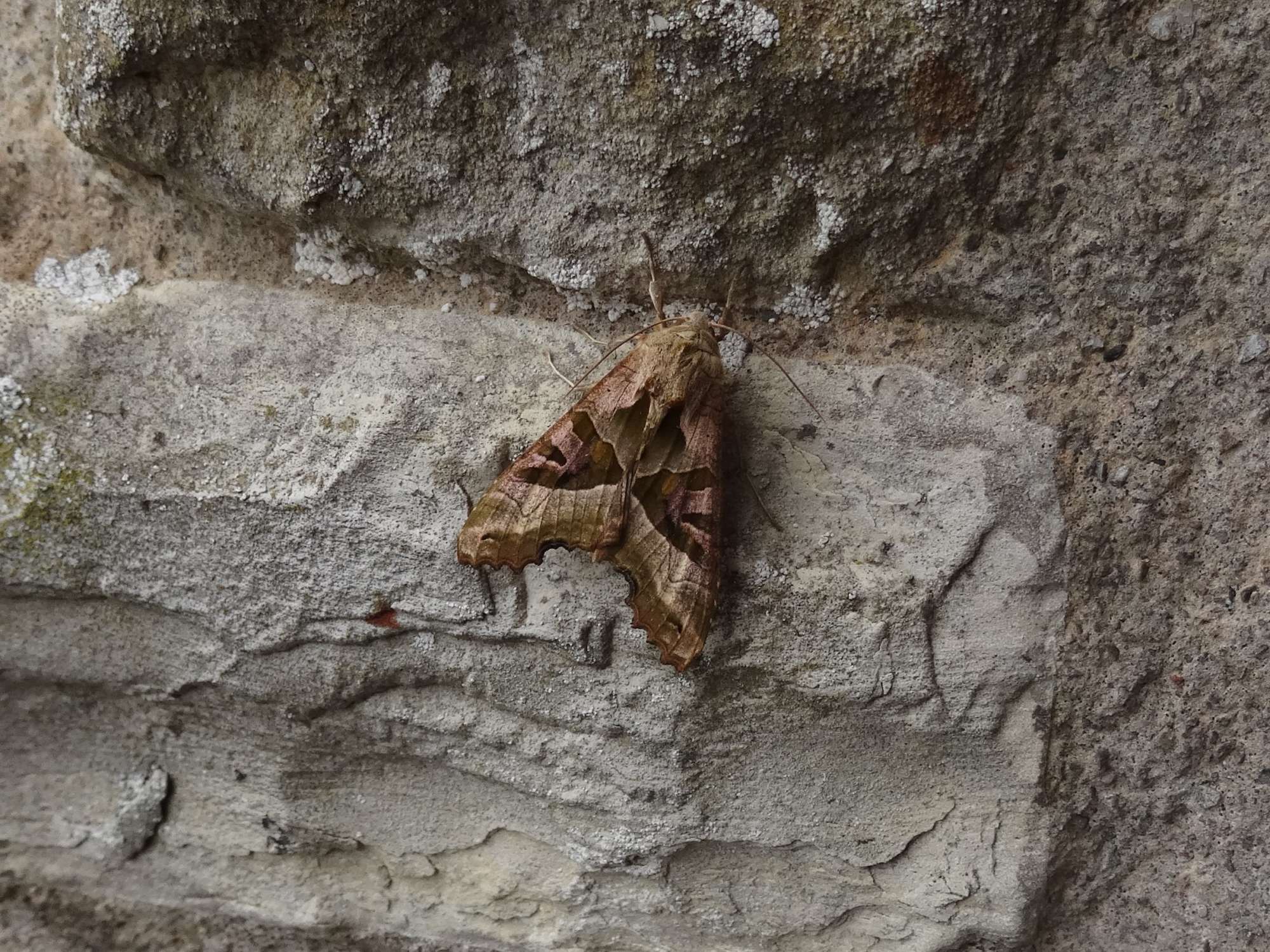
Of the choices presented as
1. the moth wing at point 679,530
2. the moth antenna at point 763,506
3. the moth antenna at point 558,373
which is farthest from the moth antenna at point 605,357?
the moth antenna at point 763,506

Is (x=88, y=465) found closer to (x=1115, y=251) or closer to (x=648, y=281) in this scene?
(x=648, y=281)

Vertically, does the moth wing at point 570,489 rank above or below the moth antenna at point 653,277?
below

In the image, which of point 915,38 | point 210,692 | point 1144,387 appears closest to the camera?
point 915,38

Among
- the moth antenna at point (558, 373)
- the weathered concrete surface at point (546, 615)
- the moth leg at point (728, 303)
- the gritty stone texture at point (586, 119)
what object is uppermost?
the gritty stone texture at point (586, 119)

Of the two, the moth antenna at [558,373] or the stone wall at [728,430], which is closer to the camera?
the stone wall at [728,430]

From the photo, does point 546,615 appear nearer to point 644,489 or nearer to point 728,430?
point 644,489

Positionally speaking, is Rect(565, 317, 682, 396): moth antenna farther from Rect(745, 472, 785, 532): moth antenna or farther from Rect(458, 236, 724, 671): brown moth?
Rect(745, 472, 785, 532): moth antenna

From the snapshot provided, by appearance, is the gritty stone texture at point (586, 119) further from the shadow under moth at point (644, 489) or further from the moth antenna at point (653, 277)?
the shadow under moth at point (644, 489)

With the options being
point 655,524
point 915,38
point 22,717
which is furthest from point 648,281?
point 22,717
